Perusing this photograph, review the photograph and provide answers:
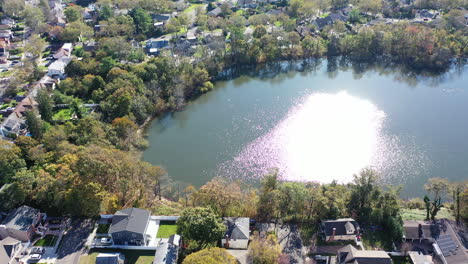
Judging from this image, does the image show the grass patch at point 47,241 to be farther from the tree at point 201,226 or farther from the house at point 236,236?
the house at point 236,236

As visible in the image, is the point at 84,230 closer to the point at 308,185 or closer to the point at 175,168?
the point at 175,168

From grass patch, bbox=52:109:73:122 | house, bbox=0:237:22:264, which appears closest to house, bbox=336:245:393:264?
house, bbox=0:237:22:264

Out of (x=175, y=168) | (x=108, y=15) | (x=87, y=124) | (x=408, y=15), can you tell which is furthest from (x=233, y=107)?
(x=408, y=15)

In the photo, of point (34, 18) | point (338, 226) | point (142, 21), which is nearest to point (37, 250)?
point (338, 226)

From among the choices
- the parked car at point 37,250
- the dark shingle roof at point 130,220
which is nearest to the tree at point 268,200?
the dark shingle roof at point 130,220

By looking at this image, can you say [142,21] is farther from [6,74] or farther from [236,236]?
[236,236]

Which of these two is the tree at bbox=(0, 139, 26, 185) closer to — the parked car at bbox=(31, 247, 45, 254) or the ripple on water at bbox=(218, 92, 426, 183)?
the parked car at bbox=(31, 247, 45, 254)
